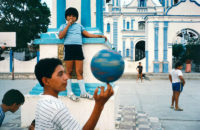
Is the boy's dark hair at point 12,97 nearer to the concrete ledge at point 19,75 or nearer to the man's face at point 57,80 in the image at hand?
the man's face at point 57,80

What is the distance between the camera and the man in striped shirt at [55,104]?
1371 millimetres

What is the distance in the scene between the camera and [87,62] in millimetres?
3801

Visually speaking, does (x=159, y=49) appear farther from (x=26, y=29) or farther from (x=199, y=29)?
(x=26, y=29)

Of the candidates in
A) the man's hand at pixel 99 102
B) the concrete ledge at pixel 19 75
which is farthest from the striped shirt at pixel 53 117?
the concrete ledge at pixel 19 75

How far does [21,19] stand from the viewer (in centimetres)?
2427

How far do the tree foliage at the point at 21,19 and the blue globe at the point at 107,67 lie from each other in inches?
940

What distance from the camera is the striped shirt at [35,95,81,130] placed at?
1.37 m

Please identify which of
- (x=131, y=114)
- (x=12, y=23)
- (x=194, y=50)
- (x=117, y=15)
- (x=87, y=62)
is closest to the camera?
(x=87, y=62)

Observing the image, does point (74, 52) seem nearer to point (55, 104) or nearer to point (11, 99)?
point (11, 99)

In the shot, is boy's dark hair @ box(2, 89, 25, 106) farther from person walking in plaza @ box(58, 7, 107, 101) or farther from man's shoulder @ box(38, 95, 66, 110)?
man's shoulder @ box(38, 95, 66, 110)

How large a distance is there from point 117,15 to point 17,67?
14.7 m

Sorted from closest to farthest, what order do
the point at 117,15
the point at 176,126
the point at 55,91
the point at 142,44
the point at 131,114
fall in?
the point at 55,91, the point at 176,126, the point at 131,114, the point at 117,15, the point at 142,44

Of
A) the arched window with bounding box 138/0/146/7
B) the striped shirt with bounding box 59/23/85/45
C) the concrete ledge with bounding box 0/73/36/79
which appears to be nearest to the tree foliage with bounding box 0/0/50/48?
the concrete ledge with bounding box 0/73/36/79

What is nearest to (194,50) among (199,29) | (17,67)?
(199,29)
